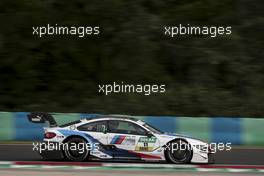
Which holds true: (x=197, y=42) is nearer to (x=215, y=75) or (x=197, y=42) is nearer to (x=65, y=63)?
(x=215, y=75)

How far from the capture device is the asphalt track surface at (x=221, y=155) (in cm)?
1409

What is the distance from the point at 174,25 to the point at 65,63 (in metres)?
5.06

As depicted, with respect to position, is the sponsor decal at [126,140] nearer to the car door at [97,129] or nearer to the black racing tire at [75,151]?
the car door at [97,129]

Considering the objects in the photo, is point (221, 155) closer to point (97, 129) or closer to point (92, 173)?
point (97, 129)

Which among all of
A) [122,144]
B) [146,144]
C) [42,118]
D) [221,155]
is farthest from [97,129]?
[221,155]

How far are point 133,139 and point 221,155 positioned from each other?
3.20 metres

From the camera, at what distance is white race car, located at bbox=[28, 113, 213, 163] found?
43.8 feet

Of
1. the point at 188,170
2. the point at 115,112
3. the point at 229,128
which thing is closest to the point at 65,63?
the point at 115,112

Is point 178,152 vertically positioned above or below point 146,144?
below

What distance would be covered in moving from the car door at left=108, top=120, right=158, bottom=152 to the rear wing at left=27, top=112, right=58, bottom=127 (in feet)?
5.67

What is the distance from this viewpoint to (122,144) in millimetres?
13359

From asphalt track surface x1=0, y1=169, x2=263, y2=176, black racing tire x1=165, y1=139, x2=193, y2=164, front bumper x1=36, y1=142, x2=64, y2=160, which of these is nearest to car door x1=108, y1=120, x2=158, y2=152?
black racing tire x1=165, y1=139, x2=193, y2=164

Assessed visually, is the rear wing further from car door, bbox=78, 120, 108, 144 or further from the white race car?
car door, bbox=78, 120, 108, 144

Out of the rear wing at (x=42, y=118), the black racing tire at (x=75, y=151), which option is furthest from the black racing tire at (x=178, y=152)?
the rear wing at (x=42, y=118)
